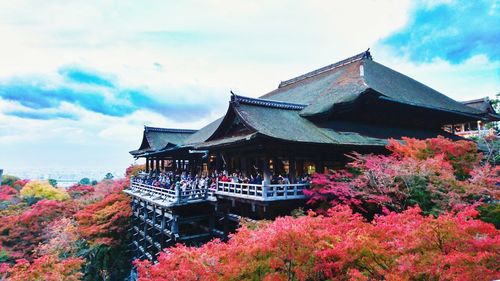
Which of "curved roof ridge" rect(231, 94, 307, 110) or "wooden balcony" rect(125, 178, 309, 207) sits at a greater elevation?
"curved roof ridge" rect(231, 94, 307, 110)

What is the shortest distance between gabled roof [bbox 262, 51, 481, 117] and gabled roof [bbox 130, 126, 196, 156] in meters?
12.6

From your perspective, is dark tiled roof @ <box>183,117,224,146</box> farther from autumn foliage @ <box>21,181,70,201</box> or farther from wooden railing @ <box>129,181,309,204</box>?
autumn foliage @ <box>21,181,70,201</box>

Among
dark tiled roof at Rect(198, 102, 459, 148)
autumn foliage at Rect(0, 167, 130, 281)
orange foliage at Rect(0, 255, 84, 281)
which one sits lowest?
autumn foliage at Rect(0, 167, 130, 281)

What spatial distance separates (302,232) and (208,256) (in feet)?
8.57

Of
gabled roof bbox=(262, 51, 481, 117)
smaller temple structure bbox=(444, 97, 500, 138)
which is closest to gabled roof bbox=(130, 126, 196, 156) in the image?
gabled roof bbox=(262, 51, 481, 117)

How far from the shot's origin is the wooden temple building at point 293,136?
45.0ft

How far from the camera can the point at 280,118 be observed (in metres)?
15.8

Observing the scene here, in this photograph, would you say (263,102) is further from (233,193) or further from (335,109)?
(233,193)

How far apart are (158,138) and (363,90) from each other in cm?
2055

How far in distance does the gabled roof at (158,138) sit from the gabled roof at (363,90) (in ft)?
41.2

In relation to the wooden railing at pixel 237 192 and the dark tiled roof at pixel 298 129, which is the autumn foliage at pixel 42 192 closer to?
the wooden railing at pixel 237 192

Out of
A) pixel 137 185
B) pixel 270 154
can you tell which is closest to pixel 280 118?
pixel 270 154

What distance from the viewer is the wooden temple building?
45.0 ft

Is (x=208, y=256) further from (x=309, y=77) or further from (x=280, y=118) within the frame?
(x=309, y=77)
